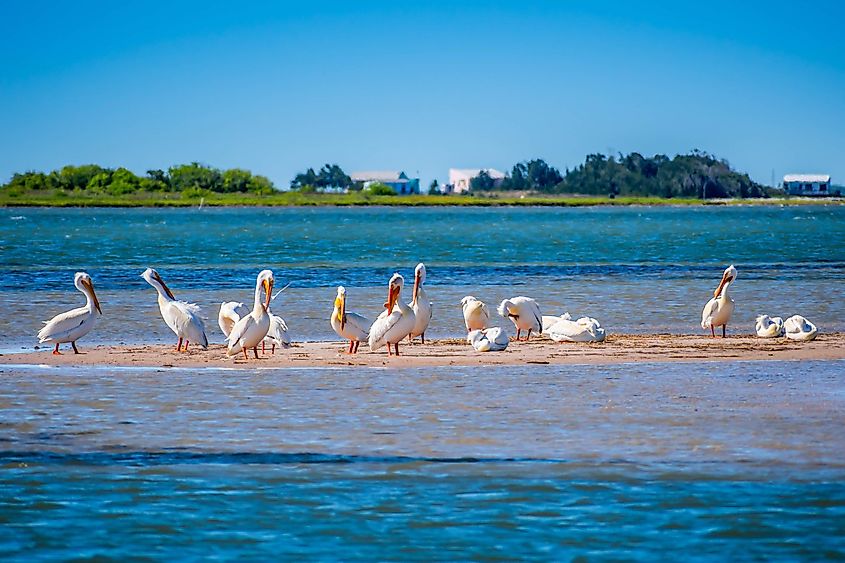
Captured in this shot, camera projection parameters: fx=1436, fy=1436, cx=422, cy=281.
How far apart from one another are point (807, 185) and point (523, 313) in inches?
7188

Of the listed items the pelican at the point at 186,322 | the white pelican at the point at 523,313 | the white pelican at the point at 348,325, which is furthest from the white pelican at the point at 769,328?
the pelican at the point at 186,322

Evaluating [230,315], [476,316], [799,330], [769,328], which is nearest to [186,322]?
[230,315]

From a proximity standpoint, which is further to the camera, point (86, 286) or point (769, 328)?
point (769, 328)

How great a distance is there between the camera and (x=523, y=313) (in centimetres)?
1619

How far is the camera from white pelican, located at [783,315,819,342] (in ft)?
51.6

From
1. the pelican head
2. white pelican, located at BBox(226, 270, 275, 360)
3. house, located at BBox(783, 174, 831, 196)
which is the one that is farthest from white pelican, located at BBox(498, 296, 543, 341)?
house, located at BBox(783, 174, 831, 196)

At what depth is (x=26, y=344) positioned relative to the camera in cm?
1631

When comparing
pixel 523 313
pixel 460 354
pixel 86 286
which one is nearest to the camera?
pixel 460 354

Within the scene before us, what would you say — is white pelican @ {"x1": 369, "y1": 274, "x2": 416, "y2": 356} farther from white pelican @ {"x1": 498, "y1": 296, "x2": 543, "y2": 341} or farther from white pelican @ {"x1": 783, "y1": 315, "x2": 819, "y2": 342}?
white pelican @ {"x1": 783, "y1": 315, "x2": 819, "y2": 342}

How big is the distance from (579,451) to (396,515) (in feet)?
6.69

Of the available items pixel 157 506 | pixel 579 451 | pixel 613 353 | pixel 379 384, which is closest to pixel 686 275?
pixel 613 353

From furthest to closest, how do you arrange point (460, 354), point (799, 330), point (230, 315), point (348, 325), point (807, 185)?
point (807, 185)
point (799, 330)
point (230, 315)
point (348, 325)
point (460, 354)

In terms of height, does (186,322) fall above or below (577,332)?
above

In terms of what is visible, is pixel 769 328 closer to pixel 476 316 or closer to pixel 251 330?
pixel 476 316
